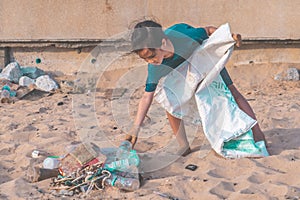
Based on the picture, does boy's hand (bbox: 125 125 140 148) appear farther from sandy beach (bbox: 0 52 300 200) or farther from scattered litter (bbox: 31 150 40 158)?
scattered litter (bbox: 31 150 40 158)

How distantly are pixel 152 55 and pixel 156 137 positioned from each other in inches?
46.5

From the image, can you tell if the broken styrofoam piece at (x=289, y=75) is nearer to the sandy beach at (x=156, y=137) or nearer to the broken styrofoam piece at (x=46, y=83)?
the sandy beach at (x=156, y=137)

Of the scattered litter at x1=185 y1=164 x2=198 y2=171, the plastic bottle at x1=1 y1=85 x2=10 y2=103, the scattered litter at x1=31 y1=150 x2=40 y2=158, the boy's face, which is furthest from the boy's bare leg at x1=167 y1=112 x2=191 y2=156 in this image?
the plastic bottle at x1=1 y1=85 x2=10 y2=103

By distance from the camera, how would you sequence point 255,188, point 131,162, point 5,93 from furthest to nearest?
point 5,93 → point 131,162 → point 255,188

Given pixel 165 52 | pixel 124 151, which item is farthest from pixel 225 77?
pixel 124 151

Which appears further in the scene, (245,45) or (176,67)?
(245,45)

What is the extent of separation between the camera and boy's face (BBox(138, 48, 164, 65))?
11.9 ft

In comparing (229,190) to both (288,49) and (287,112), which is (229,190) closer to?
(287,112)

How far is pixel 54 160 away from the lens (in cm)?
393

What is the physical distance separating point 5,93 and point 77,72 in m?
1.07

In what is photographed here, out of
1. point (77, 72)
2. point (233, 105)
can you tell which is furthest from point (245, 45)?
point (233, 105)

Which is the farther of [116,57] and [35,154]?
[116,57]

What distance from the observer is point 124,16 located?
646 cm

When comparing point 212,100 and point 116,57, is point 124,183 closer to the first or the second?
point 212,100
